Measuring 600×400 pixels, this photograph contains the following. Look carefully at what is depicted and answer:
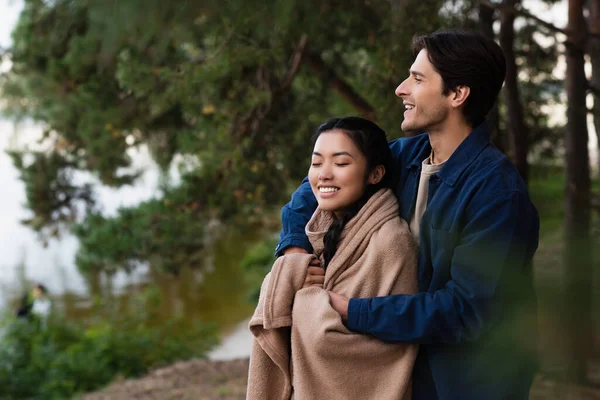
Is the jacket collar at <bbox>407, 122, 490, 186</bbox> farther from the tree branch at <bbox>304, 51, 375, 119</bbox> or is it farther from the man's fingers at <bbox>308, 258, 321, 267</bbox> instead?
the tree branch at <bbox>304, 51, 375, 119</bbox>

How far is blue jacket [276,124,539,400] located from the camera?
151 cm

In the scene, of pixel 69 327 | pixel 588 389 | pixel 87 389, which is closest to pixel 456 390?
pixel 588 389

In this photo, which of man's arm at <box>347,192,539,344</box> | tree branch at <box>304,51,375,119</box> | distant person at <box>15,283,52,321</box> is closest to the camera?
man's arm at <box>347,192,539,344</box>

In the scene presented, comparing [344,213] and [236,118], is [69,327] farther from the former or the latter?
[344,213]

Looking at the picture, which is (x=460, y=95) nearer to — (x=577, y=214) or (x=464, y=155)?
(x=464, y=155)

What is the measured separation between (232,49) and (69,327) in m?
4.88

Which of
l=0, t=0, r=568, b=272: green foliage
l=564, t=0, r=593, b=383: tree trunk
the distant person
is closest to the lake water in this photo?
the distant person

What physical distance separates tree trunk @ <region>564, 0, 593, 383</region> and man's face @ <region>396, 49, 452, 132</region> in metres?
0.52

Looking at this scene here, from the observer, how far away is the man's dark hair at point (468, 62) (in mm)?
1591

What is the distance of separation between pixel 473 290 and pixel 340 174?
0.41 m

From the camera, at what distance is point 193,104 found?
225 inches

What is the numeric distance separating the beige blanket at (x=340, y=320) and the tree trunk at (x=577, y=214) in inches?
17.7

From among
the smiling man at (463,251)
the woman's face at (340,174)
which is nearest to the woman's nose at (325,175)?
the woman's face at (340,174)

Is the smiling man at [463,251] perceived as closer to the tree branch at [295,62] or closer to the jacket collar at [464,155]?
the jacket collar at [464,155]
